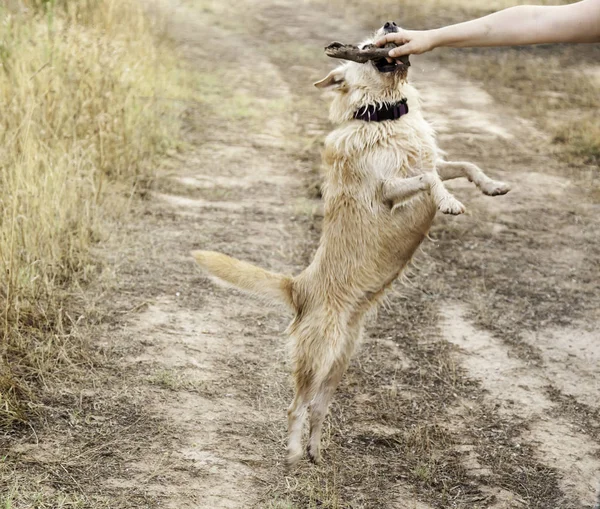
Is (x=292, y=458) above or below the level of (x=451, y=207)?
below

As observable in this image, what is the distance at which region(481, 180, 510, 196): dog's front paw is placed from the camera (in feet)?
9.37

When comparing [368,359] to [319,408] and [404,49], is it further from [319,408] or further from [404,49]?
[404,49]

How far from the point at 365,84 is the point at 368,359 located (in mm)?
1430

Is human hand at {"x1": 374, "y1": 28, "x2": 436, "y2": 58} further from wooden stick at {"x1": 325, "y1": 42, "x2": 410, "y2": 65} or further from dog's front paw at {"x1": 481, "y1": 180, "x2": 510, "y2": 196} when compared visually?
dog's front paw at {"x1": 481, "y1": 180, "x2": 510, "y2": 196}

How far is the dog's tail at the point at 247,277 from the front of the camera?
10.0 ft

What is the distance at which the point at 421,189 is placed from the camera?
10.1 ft

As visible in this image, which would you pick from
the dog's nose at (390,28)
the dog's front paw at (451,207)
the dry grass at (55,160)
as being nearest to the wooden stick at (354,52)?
the dog's nose at (390,28)

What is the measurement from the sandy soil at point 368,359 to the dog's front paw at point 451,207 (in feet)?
3.35

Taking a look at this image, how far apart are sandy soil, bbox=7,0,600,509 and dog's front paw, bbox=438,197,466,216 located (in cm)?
102

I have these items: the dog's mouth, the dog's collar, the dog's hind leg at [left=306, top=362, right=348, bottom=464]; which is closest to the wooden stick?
the dog's mouth

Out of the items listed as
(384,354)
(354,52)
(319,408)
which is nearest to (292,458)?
(319,408)

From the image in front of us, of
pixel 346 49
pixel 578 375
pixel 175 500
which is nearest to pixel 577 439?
pixel 578 375

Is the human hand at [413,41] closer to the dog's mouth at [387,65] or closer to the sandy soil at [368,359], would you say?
the dog's mouth at [387,65]

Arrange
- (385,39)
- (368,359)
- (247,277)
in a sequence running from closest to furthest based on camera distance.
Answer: (385,39) < (247,277) < (368,359)
